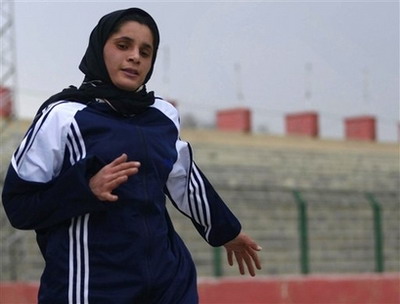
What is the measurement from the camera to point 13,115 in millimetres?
15906

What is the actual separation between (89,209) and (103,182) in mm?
114

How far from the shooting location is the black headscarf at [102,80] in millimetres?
4238

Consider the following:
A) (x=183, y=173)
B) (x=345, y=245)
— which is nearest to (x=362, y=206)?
(x=345, y=245)

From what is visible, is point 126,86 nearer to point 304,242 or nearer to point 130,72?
point 130,72

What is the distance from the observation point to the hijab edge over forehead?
4234mm

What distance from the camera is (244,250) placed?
4.86 m

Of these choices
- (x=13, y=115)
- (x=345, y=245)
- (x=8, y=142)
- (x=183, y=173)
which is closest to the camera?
(x=183, y=173)

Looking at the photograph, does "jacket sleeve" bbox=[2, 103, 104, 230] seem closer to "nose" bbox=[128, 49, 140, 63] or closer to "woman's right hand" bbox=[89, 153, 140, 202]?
"woman's right hand" bbox=[89, 153, 140, 202]

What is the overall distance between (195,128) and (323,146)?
4.43 meters

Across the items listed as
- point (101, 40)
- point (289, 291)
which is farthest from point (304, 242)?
point (101, 40)

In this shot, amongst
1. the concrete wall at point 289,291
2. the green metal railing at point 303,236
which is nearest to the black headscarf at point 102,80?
the concrete wall at point 289,291

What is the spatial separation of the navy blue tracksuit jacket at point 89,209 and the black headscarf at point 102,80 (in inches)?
1.6

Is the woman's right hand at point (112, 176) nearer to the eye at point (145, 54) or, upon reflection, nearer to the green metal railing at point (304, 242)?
the eye at point (145, 54)

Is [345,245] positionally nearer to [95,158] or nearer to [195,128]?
[195,128]
